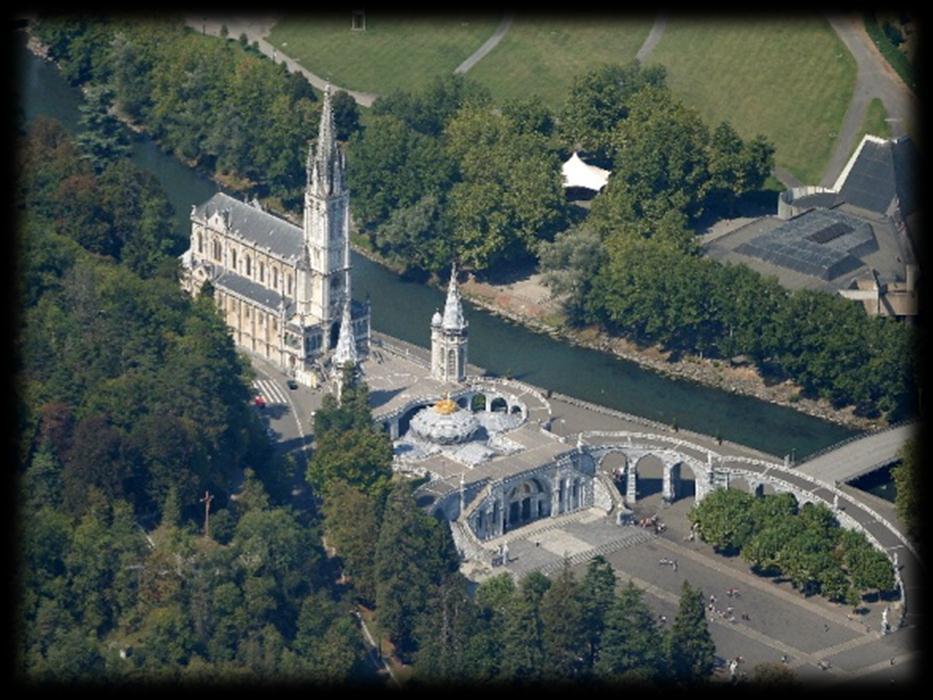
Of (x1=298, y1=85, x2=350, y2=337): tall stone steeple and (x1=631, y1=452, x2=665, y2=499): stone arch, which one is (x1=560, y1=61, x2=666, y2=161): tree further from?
(x1=631, y1=452, x2=665, y2=499): stone arch

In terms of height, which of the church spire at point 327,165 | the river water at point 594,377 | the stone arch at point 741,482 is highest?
the church spire at point 327,165

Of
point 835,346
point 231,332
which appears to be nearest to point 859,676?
point 835,346

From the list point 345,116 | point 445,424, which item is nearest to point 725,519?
point 445,424

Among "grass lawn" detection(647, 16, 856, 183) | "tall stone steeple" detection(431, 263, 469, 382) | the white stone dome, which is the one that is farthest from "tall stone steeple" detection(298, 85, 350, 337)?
"grass lawn" detection(647, 16, 856, 183)

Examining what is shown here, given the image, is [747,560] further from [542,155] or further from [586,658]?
[542,155]

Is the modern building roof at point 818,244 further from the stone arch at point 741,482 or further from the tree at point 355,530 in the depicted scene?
the tree at point 355,530

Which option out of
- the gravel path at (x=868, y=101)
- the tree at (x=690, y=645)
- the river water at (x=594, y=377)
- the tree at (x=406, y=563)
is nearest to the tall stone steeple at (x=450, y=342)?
the river water at (x=594, y=377)
